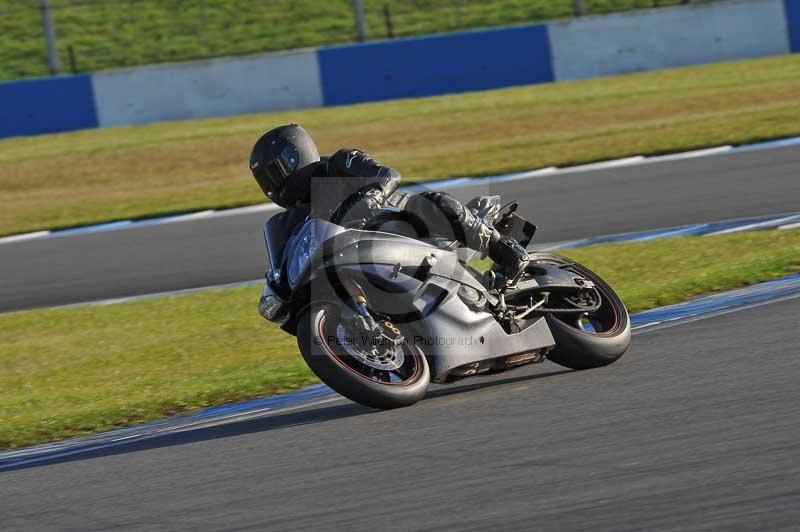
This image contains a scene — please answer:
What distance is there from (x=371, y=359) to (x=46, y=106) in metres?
→ 16.5

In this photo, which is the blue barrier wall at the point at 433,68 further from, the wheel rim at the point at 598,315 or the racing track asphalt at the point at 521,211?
the wheel rim at the point at 598,315

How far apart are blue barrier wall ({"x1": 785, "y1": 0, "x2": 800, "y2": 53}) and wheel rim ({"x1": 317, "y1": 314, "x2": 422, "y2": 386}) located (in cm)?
1755

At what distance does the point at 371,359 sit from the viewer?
561cm

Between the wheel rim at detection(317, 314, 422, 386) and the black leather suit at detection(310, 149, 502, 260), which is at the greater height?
the black leather suit at detection(310, 149, 502, 260)

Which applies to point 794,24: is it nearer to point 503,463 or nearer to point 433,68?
point 433,68

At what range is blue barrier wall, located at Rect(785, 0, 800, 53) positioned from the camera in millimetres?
21500

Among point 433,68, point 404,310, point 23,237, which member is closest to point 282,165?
point 404,310

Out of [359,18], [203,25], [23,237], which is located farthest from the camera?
[203,25]

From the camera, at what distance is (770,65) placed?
20.7 m

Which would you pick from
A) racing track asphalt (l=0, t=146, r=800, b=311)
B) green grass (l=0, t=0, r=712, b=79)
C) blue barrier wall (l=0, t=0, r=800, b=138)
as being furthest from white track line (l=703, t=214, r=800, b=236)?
green grass (l=0, t=0, r=712, b=79)

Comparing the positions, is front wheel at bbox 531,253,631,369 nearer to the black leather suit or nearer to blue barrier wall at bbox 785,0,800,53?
the black leather suit

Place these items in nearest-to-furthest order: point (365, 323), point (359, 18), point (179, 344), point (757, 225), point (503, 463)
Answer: point (503, 463)
point (365, 323)
point (179, 344)
point (757, 225)
point (359, 18)

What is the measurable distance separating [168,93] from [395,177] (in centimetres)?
1603

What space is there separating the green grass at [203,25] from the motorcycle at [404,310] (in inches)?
663
